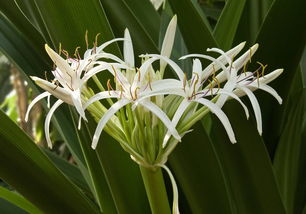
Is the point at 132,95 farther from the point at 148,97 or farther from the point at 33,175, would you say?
the point at 33,175

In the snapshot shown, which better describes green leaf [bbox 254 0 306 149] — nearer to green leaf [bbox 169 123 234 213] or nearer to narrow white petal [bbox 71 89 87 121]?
green leaf [bbox 169 123 234 213]

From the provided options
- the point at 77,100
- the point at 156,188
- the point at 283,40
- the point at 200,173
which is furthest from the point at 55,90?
the point at 283,40

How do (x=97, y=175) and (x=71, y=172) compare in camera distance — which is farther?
(x=71, y=172)

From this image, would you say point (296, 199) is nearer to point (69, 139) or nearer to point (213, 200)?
point (213, 200)

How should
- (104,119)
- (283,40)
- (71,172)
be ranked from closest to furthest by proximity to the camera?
(104,119) < (283,40) < (71,172)

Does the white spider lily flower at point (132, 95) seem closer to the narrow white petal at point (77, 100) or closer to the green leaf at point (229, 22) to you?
the narrow white petal at point (77, 100)

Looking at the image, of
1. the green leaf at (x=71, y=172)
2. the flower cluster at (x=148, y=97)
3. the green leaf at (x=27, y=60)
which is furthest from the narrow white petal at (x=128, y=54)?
the green leaf at (x=71, y=172)

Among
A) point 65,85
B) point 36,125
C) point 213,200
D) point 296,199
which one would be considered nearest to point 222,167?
point 213,200
